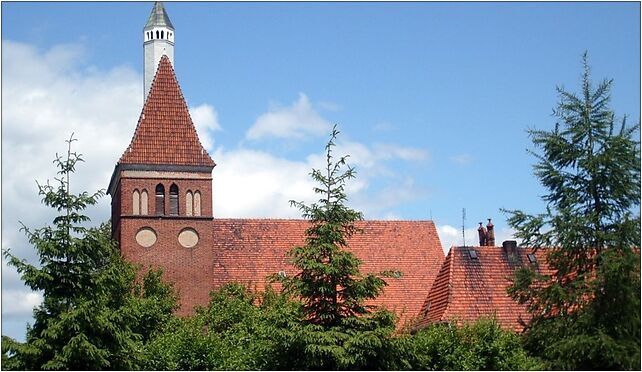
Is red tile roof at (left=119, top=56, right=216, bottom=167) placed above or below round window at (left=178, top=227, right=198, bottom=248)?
above

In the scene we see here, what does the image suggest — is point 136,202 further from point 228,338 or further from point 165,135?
point 228,338

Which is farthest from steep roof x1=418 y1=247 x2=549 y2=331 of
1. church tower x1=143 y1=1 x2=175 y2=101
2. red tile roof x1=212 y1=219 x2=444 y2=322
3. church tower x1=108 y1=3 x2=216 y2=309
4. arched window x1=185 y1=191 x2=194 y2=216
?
church tower x1=143 y1=1 x2=175 y2=101

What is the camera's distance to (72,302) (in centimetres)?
2916

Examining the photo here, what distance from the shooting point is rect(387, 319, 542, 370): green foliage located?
34281mm

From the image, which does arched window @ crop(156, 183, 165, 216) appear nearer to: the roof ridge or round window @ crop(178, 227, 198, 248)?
round window @ crop(178, 227, 198, 248)

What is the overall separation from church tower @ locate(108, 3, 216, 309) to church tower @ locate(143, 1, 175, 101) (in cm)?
604

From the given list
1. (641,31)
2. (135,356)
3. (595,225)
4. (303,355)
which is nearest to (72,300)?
(135,356)

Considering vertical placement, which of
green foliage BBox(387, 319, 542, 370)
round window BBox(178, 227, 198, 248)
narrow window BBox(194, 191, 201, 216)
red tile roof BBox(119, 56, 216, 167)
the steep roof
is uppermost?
red tile roof BBox(119, 56, 216, 167)

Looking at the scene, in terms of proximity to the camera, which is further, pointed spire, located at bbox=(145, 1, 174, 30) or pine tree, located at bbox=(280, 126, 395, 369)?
pointed spire, located at bbox=(145, 1, 174, 30)

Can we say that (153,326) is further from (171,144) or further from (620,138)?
(620,138)

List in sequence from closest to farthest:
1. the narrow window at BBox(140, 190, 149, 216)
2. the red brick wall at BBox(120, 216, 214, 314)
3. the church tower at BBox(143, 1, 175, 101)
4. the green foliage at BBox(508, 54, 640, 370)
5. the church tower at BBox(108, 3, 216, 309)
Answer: the green foliage at BBox(508, 54, 640, 370) < the red brick wall at BBox(120, 216, 214, 314) < the church tower at BBox(108, 3, 216, 309) < the narrow window at BBox(140, 190, 149, 216) < the church tower at BBox(143, 1, 175, 101)

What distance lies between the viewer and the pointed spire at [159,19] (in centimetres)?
5603

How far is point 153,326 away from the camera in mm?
43125

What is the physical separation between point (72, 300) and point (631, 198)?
1468cm
